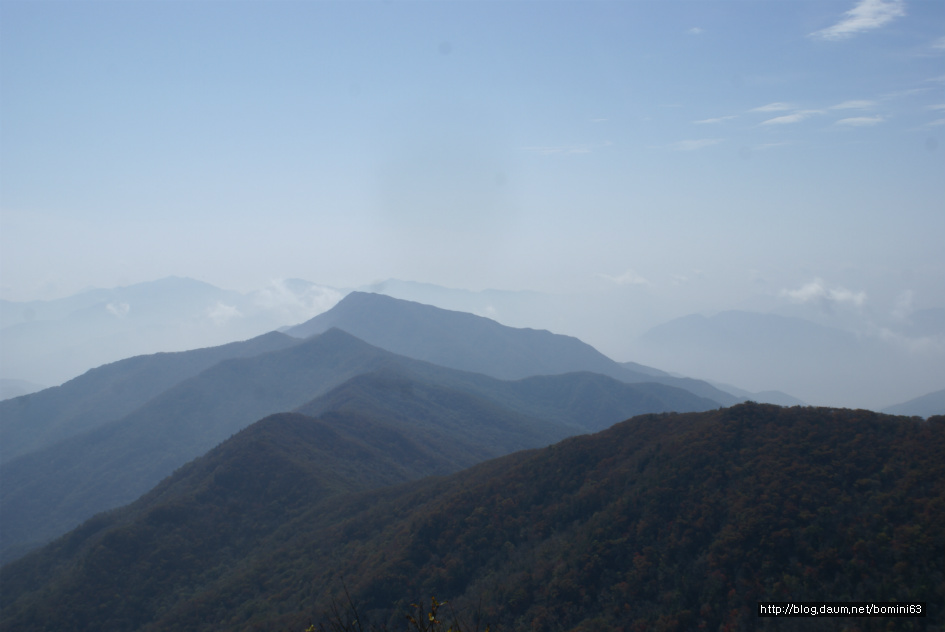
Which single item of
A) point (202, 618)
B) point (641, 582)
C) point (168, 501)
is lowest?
point (202, 618)

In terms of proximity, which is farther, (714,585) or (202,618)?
(202,618)

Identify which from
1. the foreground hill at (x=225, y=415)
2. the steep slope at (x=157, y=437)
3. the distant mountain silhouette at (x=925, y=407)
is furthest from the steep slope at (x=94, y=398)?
the distant mountain silhouette at (x=925, y=407)

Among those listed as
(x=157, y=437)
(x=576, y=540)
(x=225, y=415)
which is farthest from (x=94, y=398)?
(x=576, y=540)

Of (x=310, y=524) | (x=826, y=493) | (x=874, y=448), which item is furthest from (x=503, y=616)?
(x=310, y=524)

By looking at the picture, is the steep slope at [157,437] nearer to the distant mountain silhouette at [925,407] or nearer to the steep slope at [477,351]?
the steep slope at [477,351]

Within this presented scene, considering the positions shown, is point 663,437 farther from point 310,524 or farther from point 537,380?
point 537,380
